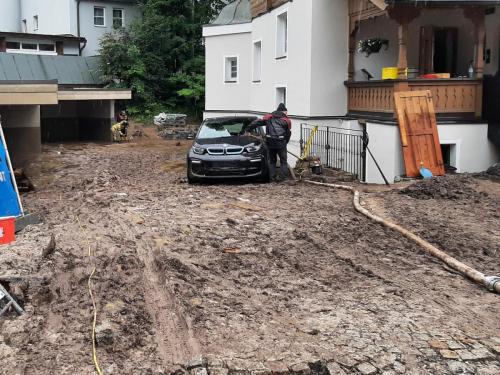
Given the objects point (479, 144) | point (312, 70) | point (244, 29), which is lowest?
point (479, 144)

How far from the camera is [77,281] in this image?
273 inches

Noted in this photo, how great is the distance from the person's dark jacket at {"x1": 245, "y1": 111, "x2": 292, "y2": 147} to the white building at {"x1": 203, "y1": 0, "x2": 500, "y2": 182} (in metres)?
2.38

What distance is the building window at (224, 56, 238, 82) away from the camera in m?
27.3

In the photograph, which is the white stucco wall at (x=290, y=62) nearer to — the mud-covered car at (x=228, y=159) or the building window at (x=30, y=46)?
the mud-covered car at (x=228, y=159)

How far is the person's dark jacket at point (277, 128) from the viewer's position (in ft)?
47.5

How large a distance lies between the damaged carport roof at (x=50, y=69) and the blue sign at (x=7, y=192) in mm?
19307

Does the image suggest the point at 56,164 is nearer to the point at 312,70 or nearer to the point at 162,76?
the point at 312,70

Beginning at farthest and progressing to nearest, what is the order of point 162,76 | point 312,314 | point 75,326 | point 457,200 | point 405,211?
point 162,76, point 457,200, point 405,211, point 312,314, point 75,326

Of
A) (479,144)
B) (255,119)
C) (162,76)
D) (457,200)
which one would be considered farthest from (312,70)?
(162,76)

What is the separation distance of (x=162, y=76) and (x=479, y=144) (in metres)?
23.0

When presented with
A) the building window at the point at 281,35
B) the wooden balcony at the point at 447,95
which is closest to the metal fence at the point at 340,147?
the wooden balcony at the point at 447,95

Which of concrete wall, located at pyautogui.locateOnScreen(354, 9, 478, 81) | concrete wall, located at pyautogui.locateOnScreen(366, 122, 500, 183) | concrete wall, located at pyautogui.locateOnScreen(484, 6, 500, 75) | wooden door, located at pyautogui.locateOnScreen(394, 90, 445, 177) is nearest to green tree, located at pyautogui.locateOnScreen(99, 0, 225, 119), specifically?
concrete wall, located at pyautogui.locateOnScreen(354, 9, 478, 81)

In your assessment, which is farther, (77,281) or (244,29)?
(244,29)

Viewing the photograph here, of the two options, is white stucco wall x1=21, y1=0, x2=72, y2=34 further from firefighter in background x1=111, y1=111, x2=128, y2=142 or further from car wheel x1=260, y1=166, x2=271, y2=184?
car wheel x1=260, y1=166, x2=271, y2=184
